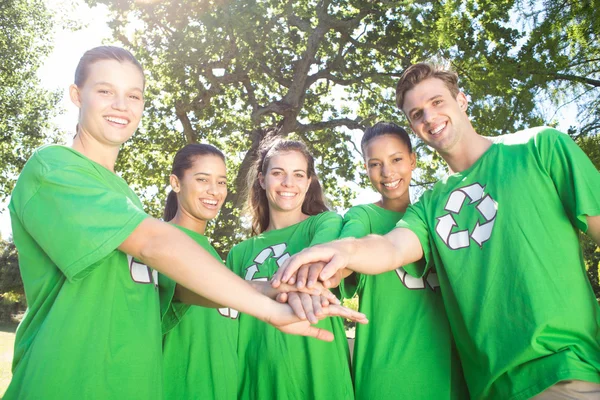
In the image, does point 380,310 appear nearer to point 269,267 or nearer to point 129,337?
point 269,267

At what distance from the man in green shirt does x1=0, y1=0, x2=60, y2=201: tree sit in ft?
56.0

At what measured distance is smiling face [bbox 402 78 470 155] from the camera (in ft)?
9.45

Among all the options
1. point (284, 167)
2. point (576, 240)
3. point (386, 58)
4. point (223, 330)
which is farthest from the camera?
point (386, 58)

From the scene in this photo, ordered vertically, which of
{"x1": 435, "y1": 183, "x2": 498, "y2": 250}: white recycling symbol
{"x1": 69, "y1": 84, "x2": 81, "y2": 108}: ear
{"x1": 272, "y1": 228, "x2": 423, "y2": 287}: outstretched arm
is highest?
{"x1": 69, "y1": 84, "x2": 81, "y2": 108}: ear

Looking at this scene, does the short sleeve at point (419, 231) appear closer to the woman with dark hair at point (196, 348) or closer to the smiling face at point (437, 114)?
the smiling face at point (437, 114)

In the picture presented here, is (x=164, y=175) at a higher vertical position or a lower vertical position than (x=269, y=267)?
higher

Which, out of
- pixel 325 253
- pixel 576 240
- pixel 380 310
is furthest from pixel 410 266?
pixel 576 240

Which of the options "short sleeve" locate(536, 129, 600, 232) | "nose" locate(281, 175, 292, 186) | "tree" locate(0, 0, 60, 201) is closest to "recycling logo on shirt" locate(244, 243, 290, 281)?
"nose" locate(281, 175, 292, 186)

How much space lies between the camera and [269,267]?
3.22m

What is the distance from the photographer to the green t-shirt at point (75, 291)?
1.85 m

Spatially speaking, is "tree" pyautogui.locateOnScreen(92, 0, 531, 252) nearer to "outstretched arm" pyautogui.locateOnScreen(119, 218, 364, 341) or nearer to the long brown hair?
the long brown hair

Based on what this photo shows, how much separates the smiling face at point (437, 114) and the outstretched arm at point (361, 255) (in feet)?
2.01

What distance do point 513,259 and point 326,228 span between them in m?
1.11

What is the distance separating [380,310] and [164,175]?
11.7 m
